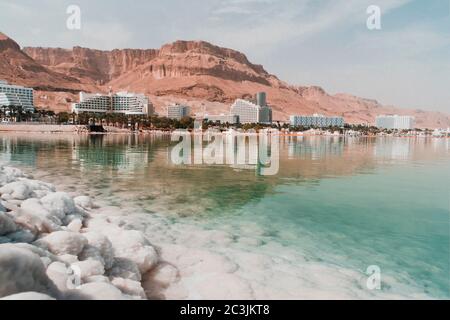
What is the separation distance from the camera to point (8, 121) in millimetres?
127750

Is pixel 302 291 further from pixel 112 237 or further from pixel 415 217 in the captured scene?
pixel 415 217

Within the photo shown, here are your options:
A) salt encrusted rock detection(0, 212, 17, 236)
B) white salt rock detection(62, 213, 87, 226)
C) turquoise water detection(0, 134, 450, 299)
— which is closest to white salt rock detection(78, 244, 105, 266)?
salt encrusted rock detection(0, 212, 17, 236)

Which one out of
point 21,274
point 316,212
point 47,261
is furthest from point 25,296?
point 316,212

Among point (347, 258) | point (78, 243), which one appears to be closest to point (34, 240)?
point (78, 243)

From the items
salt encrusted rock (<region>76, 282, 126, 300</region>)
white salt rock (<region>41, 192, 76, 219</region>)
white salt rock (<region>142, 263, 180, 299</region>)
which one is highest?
white salt rock (<region>41, 192, 76, 219</region>)

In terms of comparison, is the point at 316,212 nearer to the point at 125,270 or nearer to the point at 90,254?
the point at 125,270

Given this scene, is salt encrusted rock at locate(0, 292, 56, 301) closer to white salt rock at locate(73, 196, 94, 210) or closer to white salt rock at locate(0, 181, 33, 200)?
white salt rock at locate(0, 181, 33, 200)

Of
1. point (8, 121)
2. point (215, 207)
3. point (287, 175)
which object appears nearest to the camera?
point (215, 207)

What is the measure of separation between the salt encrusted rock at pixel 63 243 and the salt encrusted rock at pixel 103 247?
8.0 inches

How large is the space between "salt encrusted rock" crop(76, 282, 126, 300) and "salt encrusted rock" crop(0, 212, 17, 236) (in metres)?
2.45

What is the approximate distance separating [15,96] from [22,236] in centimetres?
18090

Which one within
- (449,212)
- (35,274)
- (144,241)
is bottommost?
(449,212)

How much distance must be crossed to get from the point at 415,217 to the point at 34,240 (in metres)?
14.7

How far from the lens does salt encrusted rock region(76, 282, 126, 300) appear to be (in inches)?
197
